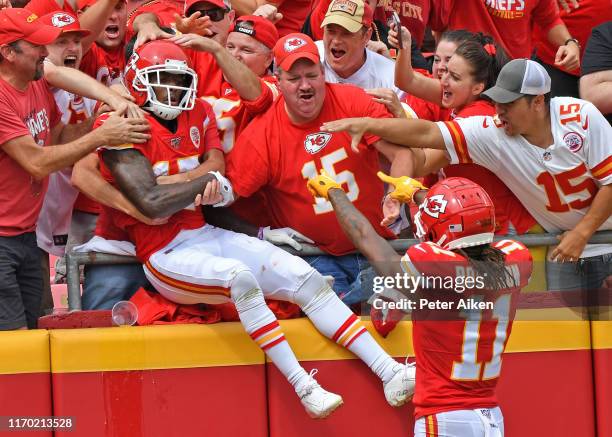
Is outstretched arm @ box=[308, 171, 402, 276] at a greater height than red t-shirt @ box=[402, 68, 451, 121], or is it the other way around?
red t-shirt @ box=[402, 68, 451, 121]

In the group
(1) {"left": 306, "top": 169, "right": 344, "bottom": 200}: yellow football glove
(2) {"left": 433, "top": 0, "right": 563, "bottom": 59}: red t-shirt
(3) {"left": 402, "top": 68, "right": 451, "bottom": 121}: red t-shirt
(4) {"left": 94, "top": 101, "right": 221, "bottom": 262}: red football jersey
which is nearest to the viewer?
(1) {"left": 306, "top": 169, "right": 344, "bottom": 200}: yellow football glove

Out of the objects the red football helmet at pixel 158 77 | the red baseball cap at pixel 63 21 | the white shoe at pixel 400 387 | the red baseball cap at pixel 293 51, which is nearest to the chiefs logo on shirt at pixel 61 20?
the red baseball cap at pixel 63 21

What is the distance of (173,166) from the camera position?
6.73m

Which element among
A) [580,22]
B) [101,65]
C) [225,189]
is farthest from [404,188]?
[580,22]

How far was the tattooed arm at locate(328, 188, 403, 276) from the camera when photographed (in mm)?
6430

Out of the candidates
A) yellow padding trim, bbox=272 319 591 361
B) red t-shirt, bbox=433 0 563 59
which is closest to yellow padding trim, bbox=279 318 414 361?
yellow padding trim, bbox=272 319 591 361

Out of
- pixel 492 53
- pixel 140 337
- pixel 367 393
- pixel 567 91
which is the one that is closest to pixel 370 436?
pixel 367 393

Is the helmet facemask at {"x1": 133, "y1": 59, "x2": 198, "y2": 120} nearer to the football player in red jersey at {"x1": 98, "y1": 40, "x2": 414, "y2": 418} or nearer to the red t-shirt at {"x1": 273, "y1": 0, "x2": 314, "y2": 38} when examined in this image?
the football player in red jersey at {"x1": 98, "y1": 40, "x2": 414, "y2": 418}

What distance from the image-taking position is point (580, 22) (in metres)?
9.12

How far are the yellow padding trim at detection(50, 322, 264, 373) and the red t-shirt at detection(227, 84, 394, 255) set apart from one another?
837 millimetres

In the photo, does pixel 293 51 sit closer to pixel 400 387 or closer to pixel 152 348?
pixel 152 348

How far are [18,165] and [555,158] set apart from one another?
9.71 ft

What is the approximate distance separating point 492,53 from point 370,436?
94.9 inches

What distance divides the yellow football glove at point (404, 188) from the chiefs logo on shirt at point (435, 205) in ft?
2.25
